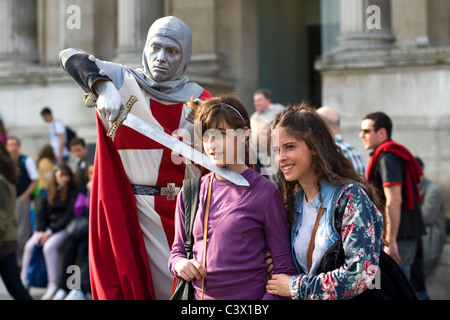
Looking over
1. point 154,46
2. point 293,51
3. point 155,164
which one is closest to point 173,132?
point 155,164

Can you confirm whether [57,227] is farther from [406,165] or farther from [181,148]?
[181,148]

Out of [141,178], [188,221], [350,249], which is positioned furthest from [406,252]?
[350,249]

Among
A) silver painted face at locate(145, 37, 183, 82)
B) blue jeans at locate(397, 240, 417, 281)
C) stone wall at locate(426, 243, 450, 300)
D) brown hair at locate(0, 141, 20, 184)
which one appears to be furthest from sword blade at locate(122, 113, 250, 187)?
stone wall at locate(426, 243, 450, 300)

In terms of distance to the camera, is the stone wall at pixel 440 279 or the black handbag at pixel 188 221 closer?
the black handbag at pixel 188 221

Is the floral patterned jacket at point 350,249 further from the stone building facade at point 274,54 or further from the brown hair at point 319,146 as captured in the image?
the stone building facade at point 274,54

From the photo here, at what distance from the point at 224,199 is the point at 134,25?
10386 millimetres

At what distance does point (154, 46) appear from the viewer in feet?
15.4

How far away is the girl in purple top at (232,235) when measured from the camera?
3.60m

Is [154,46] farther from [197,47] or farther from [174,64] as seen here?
[197,47]

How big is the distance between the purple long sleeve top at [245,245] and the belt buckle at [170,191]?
991mm

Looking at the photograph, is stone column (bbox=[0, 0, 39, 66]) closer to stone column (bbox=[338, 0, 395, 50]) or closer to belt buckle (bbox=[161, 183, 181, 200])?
stone column (bbox=[338, 0, 395, 50])

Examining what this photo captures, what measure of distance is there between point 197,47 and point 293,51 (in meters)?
2.81

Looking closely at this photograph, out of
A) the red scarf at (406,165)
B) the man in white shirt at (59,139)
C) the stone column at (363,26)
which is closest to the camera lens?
the red scarf at (406,165)

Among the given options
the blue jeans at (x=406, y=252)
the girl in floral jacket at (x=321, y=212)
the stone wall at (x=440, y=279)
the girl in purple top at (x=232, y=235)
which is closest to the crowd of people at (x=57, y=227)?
the blue jeans at (x=406, y=252)
